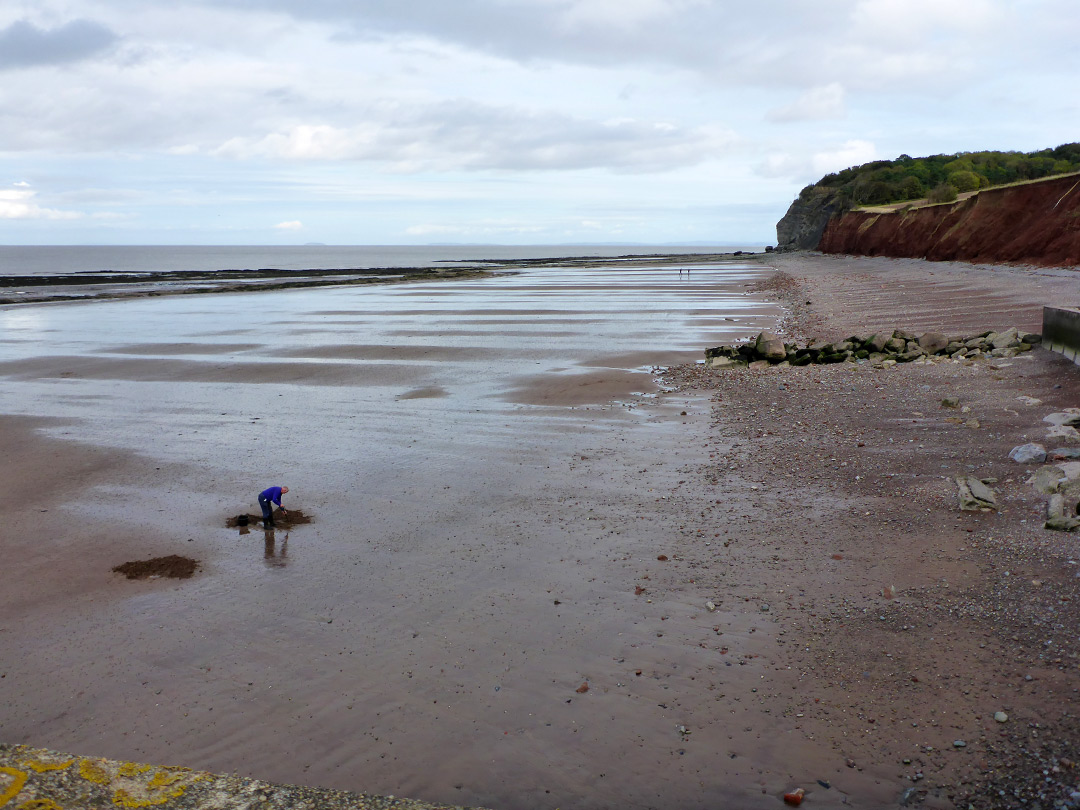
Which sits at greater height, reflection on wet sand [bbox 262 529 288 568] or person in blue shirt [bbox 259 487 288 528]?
person in blue shirt [bbox 259 487 288 528]

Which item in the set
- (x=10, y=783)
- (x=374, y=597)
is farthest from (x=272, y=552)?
(x=10, y=783)

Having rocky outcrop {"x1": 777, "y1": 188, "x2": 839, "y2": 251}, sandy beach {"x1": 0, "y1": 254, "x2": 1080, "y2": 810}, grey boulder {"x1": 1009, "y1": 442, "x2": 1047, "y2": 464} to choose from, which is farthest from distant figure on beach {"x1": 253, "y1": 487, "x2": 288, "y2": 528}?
rocky outcrop {"x1": 777, "y1": 188, "x2": 839, "y2": 251}

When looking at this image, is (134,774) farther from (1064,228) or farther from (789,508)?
(1064,228)

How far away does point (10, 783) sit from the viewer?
3256 millimetres

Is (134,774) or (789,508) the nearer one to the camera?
(134,774)

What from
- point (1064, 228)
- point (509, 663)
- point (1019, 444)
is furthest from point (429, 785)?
point (1064, 228)

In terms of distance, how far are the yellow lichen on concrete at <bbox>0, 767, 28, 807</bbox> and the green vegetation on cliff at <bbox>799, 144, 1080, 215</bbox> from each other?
246 feet

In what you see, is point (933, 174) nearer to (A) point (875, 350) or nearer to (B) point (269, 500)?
(A) point (875, 350)

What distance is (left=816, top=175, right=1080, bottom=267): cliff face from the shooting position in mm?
34438

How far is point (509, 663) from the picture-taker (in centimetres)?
555

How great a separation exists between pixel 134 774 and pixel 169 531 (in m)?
5.37

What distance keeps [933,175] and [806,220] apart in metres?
19.8

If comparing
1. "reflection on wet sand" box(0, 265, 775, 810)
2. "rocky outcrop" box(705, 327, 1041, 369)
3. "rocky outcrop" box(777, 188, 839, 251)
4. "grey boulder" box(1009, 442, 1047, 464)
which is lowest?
"reflection on wet sand" box(0, 265, 775, 810)

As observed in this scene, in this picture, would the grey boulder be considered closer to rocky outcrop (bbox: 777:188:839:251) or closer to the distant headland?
the distant headland
